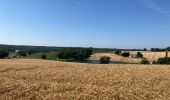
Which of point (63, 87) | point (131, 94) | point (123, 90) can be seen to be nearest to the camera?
point (131, 94)

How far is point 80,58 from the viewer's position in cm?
16175

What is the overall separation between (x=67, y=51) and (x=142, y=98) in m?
142

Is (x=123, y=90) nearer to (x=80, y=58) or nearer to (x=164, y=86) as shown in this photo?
(x=164, y=86)

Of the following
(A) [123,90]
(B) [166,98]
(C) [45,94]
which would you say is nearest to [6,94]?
(C) [45,94]

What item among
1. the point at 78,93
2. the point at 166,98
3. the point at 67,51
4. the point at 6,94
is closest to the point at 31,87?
the point at 6,94

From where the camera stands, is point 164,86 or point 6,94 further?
point 164,86

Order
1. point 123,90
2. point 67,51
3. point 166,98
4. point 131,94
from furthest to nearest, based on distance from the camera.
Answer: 1. point 67,51
2. point 123,90
3. point 131,94
4. point 166,98

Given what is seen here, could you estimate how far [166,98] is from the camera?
18.3 m

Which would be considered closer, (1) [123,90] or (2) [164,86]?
(1) [123,90]

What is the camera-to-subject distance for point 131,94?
19.5m

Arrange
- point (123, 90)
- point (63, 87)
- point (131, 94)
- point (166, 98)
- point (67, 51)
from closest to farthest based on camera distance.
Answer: point (166, 98)
point (131, 94)
point (123, 90)
point (63, 87)
point (67, 51)

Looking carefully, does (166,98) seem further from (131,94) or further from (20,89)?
(20,89)

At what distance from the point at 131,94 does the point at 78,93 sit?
4.03 meters

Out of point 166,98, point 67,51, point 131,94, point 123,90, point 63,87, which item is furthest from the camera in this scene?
point 67,51
